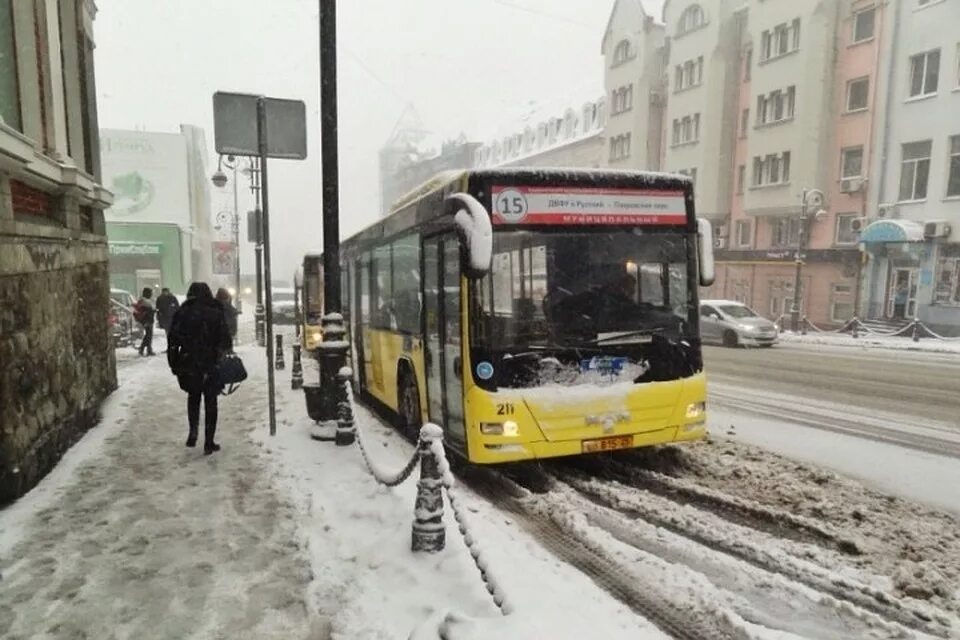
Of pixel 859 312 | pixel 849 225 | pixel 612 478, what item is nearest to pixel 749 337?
pixel 859 312

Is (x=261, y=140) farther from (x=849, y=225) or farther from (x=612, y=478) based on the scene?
(x=849, y=225)

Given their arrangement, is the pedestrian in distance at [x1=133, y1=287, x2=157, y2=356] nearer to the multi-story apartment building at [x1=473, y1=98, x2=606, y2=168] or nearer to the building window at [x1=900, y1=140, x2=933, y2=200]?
the building window at [x1=900, y1=140, x2=933, y2=200]

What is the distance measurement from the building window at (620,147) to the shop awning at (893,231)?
59.3ft

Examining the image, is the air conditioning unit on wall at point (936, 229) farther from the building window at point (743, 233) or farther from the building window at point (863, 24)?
the building window at point (743, 233)

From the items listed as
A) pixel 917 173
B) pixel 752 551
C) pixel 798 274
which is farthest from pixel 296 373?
pixel 917 173

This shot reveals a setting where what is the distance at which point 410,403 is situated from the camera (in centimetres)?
749

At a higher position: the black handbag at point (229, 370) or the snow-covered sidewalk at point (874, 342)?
the black handbag at point (229, 370)

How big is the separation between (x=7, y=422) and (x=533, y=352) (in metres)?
4.42

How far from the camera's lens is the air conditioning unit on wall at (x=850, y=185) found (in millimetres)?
26906

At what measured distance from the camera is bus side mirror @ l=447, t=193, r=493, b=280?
16.8ft

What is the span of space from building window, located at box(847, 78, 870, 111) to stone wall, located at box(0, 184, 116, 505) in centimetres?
3074

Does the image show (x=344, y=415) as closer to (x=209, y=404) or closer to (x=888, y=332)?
(x=209, y=404)

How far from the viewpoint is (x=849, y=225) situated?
1105 inches

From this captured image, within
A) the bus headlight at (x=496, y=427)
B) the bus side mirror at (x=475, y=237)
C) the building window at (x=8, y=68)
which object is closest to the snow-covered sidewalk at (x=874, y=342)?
the bus headlight at (x=496, y=427)
